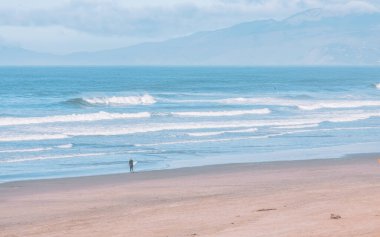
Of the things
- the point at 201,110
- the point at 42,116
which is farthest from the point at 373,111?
the point at 42,116

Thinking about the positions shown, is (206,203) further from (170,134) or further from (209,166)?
(170,134)

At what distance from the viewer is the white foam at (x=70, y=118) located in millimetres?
44059

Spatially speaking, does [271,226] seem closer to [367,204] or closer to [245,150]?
[367,204]

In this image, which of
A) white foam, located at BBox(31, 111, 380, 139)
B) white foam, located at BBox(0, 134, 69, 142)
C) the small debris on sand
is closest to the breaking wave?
white foam, located at BBox(31, 111, 380, 139)

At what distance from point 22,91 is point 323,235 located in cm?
6787

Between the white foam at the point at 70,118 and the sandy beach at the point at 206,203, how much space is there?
1991 centimetres

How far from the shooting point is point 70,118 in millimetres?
46219

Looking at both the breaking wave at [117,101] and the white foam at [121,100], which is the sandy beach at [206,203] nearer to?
the breaking wave at [117,101]

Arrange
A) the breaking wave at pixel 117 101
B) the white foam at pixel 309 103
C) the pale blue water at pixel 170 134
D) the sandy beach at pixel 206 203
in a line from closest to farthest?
the sandy beach at pixel 206 203 → the pale blue water at pixel 170 134 → the white foam at pixel 309 103 → the breaking wave at pixel 117 101

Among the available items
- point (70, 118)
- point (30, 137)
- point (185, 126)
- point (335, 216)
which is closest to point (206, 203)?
point (335, 216)

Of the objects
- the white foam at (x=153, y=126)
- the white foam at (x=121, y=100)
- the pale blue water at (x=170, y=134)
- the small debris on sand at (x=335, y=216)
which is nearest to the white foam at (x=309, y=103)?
the pale blue water at (x=170, y=134)

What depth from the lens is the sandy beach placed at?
14.5 metres

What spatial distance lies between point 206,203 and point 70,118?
2941cm

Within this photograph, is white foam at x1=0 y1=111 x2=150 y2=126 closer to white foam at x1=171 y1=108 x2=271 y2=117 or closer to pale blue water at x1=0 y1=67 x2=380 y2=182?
pale blue water at x1=0 y1=67 x2=380 y2=182
